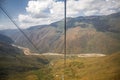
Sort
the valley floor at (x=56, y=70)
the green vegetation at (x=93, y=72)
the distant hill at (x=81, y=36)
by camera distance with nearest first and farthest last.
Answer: the green vegetation at (x=93, y=72), the valley floor at (x=56, y=70), the distant hill at (x=81, y=36)

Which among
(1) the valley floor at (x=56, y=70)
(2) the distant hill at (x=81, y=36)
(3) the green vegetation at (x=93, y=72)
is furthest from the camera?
(2) the distant hill at (x=81, y=36)

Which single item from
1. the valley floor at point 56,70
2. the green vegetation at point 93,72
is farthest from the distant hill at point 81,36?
the green vegetation at point 93,72

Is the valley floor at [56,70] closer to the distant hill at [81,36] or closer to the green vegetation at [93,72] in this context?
the green vegetation at [93,72]

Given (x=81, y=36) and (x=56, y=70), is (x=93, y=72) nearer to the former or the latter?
(x=56, y=70)

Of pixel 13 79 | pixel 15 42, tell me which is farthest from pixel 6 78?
pixel 15 42

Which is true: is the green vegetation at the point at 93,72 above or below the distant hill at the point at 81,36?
above

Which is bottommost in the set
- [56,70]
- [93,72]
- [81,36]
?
[81,36]

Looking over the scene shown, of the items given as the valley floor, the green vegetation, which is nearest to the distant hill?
the valley floor

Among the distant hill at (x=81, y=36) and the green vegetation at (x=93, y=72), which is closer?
the green vegetation at (x=93, y=72)

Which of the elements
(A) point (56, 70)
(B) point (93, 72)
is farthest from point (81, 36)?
(B) point (93, 72)
